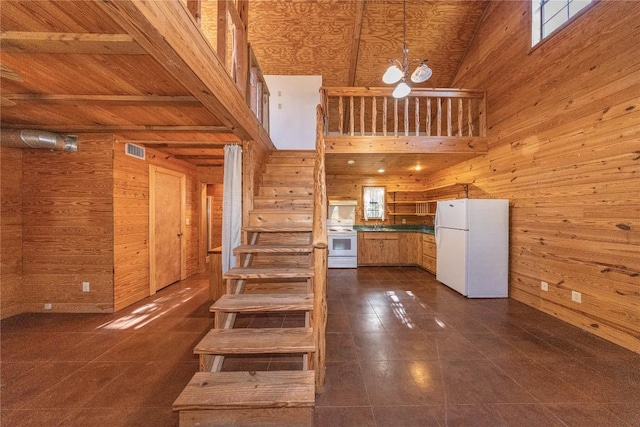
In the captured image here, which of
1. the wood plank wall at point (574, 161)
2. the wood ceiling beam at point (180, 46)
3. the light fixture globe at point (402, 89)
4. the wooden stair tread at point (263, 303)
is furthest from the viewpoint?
the light fixture globe at point (402, 89)

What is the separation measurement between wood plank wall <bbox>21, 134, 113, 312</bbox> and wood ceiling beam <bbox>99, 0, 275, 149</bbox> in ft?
7.11

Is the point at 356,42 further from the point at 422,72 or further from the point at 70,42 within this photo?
the point at 70,42

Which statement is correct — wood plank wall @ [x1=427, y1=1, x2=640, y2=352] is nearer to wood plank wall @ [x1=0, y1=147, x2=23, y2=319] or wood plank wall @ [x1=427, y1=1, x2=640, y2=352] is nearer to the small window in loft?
the small window in loft

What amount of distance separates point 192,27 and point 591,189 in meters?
3.86

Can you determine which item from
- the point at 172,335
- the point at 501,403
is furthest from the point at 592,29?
the point at 172,335

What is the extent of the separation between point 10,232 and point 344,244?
16.9 ft

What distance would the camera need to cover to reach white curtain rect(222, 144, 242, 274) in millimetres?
3195

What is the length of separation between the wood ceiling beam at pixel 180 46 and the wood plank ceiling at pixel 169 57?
11mm

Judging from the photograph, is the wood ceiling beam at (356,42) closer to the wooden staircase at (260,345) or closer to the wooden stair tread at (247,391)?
the wooden staircase at (260,345)

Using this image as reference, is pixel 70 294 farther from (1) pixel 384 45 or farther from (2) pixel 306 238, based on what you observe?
(1) pixel 384 45

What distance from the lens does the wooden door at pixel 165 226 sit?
403 cm

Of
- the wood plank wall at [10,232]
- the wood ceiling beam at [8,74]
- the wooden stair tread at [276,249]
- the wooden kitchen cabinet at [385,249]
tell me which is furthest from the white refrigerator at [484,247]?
the wood plank wall at [10,232]

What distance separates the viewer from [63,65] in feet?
5.87

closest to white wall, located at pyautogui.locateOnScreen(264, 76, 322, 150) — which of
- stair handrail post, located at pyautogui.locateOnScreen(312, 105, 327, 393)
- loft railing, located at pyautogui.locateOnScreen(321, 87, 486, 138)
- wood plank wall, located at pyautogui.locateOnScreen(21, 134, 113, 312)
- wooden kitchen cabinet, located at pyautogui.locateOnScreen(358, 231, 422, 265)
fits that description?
loft railing, located at pyautogui.locateOnScreen(321, 87, 486, 138)
